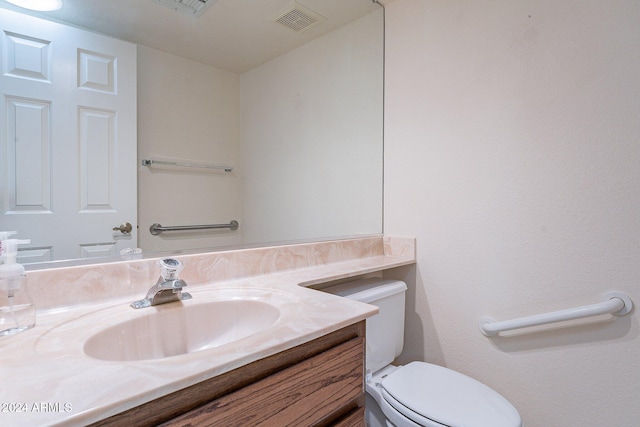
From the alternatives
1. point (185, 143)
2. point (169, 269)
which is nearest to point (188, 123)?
point (185, 143)

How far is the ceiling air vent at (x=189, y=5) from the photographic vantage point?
124cm

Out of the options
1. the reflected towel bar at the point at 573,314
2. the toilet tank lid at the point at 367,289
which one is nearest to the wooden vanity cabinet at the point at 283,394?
the toilet tank lid at the point at 367,289

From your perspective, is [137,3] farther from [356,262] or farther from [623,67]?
[623,67]

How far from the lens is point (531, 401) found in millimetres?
1167

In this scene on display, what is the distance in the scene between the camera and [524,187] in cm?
118

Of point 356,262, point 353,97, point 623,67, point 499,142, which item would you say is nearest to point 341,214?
point 356,262

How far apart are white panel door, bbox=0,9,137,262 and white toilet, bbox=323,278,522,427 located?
2.93ft

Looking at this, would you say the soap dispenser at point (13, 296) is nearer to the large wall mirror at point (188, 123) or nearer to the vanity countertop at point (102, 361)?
the vanity countertop at point (102, 361)

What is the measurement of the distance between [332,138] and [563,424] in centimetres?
156

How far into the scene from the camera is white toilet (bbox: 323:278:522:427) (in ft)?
3.13

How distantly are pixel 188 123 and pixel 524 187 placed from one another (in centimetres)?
141

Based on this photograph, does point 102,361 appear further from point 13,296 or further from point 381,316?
point 381,316

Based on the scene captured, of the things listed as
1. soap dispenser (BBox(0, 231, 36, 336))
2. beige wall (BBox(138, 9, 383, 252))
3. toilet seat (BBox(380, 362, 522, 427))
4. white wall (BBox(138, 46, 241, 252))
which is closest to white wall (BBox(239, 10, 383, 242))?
beige wall (BBox(138, 9, 383, 252))

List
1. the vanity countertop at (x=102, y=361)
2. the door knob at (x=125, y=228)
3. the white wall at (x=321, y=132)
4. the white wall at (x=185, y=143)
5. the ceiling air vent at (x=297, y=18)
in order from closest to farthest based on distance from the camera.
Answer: the vanity countertop at (x=102, y=361), the door knob at (x=125, y=228), the white wall at (x=185, y=143), the ceiling air vent at (x=297, y=18), the white wall at (x=321, y=132)
